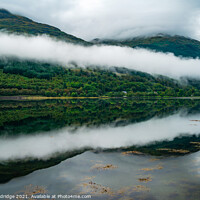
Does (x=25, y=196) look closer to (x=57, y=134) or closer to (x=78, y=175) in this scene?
(x=78, y=175)

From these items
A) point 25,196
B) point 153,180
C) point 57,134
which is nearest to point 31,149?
point 57,134

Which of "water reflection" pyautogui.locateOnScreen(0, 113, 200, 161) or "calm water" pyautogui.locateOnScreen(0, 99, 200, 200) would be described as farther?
"water reflection" pyautogui.locateOnScreen(0, 113, 200, 161)

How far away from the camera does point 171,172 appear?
22125 mm

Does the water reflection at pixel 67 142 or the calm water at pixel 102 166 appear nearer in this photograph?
the calm water at pixel 102 166

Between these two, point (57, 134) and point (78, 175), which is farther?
point (57, 134)

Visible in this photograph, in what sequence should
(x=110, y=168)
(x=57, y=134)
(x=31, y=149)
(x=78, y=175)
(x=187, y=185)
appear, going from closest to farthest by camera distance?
(x=187, y=185) → (x=78, y=175) → (x=110, y=168) → (x=31, y=149) → (x=57, y=134)

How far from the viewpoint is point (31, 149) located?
30.5 metres

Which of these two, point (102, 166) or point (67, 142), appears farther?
point (67, 142)

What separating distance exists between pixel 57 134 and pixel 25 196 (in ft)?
80.5

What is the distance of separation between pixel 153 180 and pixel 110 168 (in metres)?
5.09

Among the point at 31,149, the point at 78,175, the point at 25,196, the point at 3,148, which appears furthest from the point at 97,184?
the point at 3,148

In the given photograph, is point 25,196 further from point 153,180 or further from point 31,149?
point 31,149

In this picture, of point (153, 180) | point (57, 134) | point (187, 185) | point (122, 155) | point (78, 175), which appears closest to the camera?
point (187, 185)

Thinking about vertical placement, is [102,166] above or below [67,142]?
above
